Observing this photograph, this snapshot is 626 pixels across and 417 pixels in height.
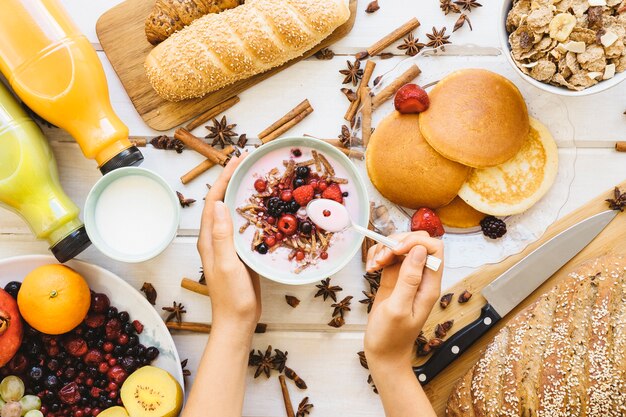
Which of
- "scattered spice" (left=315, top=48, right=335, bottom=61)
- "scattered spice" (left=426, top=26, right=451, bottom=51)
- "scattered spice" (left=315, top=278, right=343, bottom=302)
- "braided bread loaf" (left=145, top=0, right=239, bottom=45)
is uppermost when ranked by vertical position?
"braided bread loaf" (left=145, top=0, right=239, bottom=45)

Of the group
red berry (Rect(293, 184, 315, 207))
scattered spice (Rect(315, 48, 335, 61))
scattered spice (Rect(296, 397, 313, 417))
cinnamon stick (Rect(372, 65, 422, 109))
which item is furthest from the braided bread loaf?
scattered spice (Rect(296, 397, 313, 417))

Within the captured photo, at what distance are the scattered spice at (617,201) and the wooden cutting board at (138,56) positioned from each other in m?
0.92

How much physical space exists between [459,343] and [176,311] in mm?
832

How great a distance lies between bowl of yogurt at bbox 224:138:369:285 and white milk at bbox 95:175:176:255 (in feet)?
0.63

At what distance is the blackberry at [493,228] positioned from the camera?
1.49 metres

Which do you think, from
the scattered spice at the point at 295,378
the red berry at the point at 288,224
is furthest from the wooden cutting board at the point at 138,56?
the scattered spice at the point at 295,378

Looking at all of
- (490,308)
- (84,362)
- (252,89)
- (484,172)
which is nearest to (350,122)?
(252,89)

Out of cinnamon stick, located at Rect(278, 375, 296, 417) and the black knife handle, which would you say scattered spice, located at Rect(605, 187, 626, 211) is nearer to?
Answer: the black knife handle

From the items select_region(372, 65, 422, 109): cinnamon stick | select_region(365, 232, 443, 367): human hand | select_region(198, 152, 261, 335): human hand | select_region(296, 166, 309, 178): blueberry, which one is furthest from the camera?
select_region(372, 65, 422, 109): cinnamon stick

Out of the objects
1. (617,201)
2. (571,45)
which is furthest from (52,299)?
(617,201)

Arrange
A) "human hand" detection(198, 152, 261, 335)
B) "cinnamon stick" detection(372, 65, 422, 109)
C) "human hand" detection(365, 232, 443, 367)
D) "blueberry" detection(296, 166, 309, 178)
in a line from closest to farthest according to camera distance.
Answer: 1. "human hand" detection(365, 232, 443, 367)
2. "human hand" detection(198, 152, 261, 335)
3. "blueberry" detection(296, 166, 309, 178)
4. "cinnamon stick" detection(372, 65, 422, 109)

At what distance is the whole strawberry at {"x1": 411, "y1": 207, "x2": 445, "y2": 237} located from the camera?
1.45 metres

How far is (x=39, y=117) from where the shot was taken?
159cm

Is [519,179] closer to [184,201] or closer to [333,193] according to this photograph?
[333,193]
